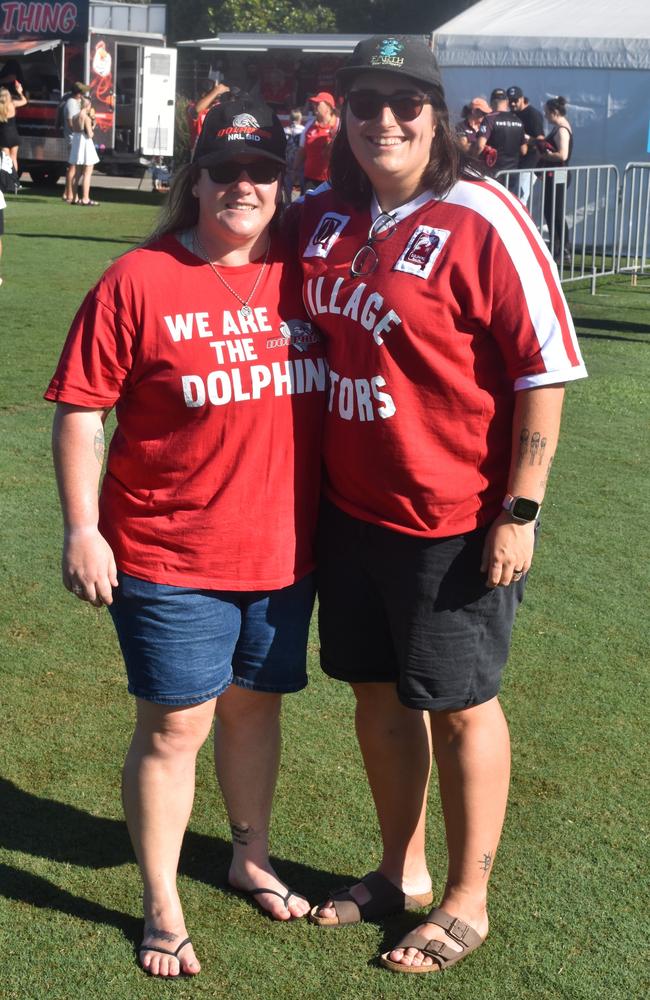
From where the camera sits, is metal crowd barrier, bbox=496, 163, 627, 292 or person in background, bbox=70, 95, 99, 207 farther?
person in background, bbox=70, 95, 99, 207

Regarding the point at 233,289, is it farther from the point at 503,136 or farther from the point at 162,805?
the point at 503,136

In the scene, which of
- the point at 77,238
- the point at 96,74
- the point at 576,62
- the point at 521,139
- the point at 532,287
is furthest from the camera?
the point at 96,74

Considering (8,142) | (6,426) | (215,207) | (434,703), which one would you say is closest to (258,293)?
(215,207)

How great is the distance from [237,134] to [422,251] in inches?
18.5

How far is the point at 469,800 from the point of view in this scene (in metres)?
2.73

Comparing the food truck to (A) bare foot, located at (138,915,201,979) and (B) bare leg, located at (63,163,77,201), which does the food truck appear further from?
(A) bare foot, located at (138,915,201,979)

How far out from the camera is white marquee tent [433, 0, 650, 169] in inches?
642

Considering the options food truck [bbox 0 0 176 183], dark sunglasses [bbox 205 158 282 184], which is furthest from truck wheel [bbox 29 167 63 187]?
dark sunglasses [bbox 205 158 282 184]

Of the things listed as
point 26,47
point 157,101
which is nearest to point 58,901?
point 26,47

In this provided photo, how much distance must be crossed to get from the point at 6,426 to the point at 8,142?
19.7 ft

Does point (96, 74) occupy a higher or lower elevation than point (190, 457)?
higher

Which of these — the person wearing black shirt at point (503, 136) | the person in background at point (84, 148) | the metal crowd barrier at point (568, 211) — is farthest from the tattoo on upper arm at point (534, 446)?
the person in background at point (84, 148)

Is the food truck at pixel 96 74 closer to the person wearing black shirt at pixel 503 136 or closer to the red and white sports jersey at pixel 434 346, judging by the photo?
the person wearing black shirt at pixel 503 136

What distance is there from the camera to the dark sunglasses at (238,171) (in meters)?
2.55
